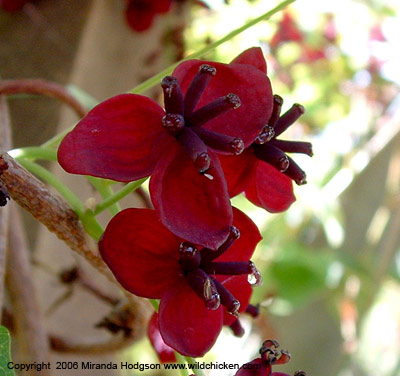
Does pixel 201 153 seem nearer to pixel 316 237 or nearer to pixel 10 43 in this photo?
pixel 10 43

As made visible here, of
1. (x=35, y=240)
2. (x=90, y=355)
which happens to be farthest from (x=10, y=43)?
(x=90, y=355)

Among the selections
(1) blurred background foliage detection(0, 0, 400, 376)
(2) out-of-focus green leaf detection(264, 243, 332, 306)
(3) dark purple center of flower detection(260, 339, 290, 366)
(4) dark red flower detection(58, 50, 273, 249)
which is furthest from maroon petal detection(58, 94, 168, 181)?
(2) out-of-focus green leaf detection(264, 243, 332, 306)

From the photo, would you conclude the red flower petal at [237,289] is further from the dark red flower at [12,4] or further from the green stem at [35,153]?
the dark red flower at [12,4]

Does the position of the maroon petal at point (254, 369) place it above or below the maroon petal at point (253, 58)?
below

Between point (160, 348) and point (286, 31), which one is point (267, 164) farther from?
point (286, 31)

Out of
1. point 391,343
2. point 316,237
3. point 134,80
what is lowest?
point 391,343

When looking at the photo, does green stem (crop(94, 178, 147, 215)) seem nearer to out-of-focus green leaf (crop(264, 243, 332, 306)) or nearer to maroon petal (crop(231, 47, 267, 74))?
maroon petal (crop(231, 47, 267, 74))

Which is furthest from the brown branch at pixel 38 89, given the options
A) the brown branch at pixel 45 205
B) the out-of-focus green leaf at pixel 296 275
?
the out-of-focus green leaf at pixel 296 275

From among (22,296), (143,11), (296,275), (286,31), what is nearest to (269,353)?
(22,296)
